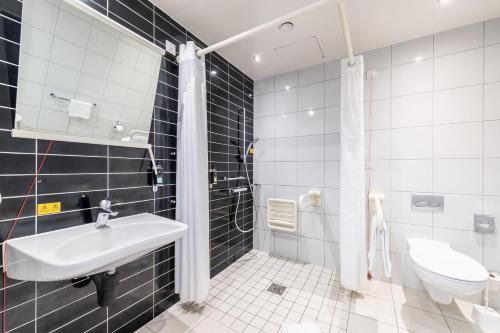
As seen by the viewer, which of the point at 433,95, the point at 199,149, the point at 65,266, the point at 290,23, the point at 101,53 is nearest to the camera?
the point at 65,266

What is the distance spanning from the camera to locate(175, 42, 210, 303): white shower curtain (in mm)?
1518

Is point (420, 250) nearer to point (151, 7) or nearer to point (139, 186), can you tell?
point (139, 186)

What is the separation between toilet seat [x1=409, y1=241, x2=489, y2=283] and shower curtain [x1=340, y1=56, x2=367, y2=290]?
1.26 feet

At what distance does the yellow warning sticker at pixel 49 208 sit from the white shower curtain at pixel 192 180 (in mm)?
688

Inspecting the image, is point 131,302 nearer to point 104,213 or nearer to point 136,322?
point 136,322

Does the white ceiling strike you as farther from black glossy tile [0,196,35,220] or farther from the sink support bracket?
the sink support bracket

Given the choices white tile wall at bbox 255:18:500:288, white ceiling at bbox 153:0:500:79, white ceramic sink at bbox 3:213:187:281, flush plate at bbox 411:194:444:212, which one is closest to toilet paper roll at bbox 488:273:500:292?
white tile wall at bbox 255:18:500:288

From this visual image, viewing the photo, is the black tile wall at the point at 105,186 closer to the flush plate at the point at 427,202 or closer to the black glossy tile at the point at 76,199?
the black glossy tile at the point at 76,199

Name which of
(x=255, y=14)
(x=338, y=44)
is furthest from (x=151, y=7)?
(x=338, y=44)

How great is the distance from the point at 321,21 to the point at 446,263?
80.2 inches

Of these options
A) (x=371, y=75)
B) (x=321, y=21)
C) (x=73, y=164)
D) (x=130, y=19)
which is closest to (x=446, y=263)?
(x=371, y=75)

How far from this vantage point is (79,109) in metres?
1.13

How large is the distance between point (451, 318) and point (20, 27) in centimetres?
316

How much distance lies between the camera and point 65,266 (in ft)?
2.36
